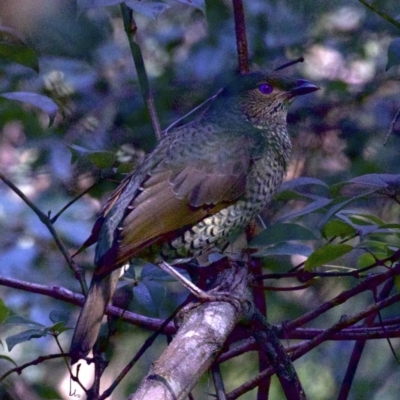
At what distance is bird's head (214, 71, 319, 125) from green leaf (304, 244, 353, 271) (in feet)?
5.42

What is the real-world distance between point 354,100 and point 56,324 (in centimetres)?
283

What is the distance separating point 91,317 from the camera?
9.23 feet

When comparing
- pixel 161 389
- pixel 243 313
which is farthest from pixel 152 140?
pixel 161 389

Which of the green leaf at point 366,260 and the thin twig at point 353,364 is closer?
the green leaf at point 366,260

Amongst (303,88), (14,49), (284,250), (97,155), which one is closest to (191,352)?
(284,250)

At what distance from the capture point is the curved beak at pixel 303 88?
12.1ft

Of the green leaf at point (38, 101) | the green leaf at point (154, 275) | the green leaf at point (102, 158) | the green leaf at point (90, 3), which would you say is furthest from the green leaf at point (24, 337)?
the green leaf at point (90, 3)

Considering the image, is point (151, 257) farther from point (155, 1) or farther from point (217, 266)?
point (155, 1)

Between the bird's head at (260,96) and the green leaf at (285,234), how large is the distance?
4.81ft

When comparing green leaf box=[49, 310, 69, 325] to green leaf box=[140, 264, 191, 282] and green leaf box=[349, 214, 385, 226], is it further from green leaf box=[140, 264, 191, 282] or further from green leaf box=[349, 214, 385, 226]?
green leaf box=[349, 214, 385, 226]

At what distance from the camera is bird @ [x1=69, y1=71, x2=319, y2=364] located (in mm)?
3090

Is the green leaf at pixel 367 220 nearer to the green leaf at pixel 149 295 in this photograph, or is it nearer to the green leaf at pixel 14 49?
the green leaf at pixel 149 295

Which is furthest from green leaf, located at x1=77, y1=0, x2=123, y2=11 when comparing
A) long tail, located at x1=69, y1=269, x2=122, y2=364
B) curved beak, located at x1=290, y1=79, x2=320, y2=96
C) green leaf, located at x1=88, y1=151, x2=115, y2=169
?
curved beak, located at x1=290, y1=79, x2=320, y2=96

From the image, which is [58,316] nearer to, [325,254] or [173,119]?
[325,254]
